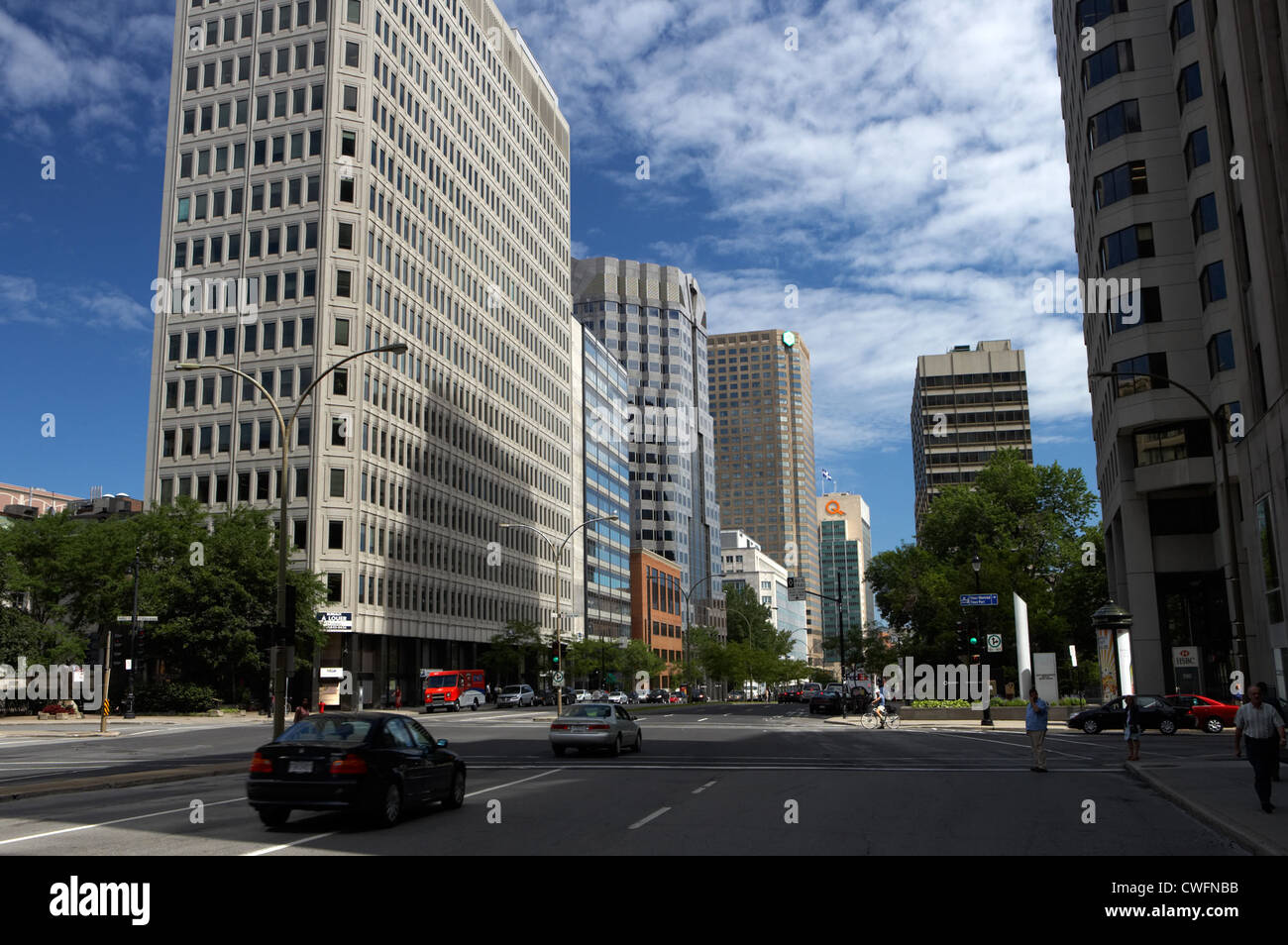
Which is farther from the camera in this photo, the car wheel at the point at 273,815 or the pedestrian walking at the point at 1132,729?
the pedestrian walking at the point at 1132,729

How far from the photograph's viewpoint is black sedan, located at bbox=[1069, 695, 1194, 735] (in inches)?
1437

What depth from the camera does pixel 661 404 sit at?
176500 millimetres

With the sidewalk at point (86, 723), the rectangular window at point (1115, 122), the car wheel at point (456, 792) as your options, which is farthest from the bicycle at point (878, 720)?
the car wheel at point (456, 792)

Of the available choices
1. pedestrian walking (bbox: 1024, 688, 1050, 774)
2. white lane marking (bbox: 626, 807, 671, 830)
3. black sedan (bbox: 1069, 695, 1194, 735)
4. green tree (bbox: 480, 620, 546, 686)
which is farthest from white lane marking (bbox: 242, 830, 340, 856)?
green tree (bbox: 480, 620, 546, 686)

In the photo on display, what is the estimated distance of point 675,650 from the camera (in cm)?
15375

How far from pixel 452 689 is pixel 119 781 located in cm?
5029

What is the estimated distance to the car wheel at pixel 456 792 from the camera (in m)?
15.1

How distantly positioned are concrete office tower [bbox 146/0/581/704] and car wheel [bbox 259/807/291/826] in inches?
2006

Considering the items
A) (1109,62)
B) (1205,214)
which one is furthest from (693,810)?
(1109,62)

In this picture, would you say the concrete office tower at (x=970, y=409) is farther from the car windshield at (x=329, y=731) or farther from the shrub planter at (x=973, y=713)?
the car windshield at (x=329, y=731)

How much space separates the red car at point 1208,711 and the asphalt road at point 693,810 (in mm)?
8639

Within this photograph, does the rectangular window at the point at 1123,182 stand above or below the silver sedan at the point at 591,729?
above
